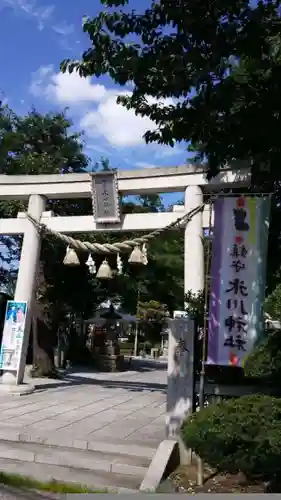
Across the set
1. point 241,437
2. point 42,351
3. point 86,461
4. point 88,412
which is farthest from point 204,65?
point 42,351

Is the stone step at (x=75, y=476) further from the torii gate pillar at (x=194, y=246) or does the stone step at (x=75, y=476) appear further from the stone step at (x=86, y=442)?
the torii gate pillar at (x=194, y=246)

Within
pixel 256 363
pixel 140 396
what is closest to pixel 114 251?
pixel 140 396

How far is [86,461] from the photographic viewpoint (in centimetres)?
595

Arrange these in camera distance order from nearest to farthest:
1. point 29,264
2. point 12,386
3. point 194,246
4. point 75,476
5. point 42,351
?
point 75,476 < point 194,246 < point 12,386 < point 29,264 < point 42,351

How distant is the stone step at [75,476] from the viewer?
5.34m

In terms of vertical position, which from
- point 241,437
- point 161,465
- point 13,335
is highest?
point 13,335

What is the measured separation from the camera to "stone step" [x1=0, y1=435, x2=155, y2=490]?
5.59 meters

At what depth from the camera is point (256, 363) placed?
5.29 m

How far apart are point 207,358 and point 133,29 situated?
3796mm

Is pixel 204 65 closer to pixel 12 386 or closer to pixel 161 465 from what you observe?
pixel 161 465

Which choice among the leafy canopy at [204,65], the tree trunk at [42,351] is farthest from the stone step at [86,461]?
the tree trunk at [42,351]

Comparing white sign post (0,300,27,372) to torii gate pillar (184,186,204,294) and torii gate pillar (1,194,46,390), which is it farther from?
torii gate pillar (184,186,204,294)

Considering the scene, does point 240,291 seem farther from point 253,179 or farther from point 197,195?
point 197,195

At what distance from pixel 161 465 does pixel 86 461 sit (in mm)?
1043
